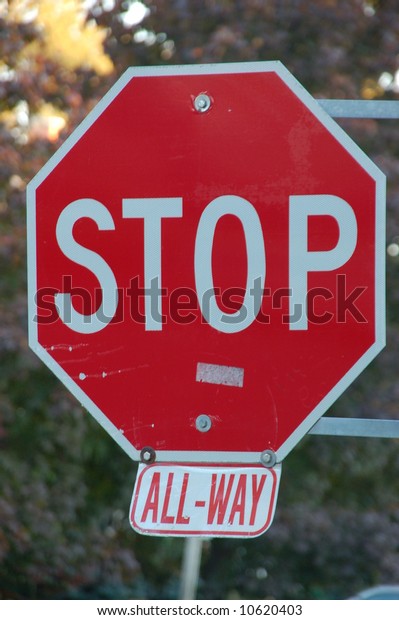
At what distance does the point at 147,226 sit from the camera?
6.85 feet

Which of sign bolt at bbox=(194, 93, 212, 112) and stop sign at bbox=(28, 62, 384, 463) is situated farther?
sign bolt at bbox=(194, 93, 212, 112)

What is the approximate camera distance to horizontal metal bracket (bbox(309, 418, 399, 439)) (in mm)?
1961

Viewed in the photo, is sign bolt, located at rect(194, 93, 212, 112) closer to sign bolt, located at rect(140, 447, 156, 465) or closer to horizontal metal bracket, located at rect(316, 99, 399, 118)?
horizontal metal bracket, located at rect(316, 99, 399, 118)

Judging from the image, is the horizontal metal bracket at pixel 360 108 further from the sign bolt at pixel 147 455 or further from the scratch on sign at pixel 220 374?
the sign bolt at pixel 147 455

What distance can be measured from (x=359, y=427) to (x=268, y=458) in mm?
189

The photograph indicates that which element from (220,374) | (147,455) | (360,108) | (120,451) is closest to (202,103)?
A: (360,108)

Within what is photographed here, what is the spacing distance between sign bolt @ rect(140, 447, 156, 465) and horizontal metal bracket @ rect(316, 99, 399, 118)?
79 cm

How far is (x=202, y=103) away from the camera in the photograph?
6.95 ft

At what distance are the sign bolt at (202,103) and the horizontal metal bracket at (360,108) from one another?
23 cm

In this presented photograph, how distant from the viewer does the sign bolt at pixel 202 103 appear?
83.3 inches

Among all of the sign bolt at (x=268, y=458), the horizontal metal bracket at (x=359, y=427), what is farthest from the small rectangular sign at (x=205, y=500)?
the horizontal metal bracket at (x=359, y=427)

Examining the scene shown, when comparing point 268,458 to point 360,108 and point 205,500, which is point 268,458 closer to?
point 205,500

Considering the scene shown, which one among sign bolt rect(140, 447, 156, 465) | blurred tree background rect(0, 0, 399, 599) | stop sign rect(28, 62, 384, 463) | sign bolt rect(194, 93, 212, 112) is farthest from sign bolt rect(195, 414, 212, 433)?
blurred tree background rect(0, 0, 399, 599)
